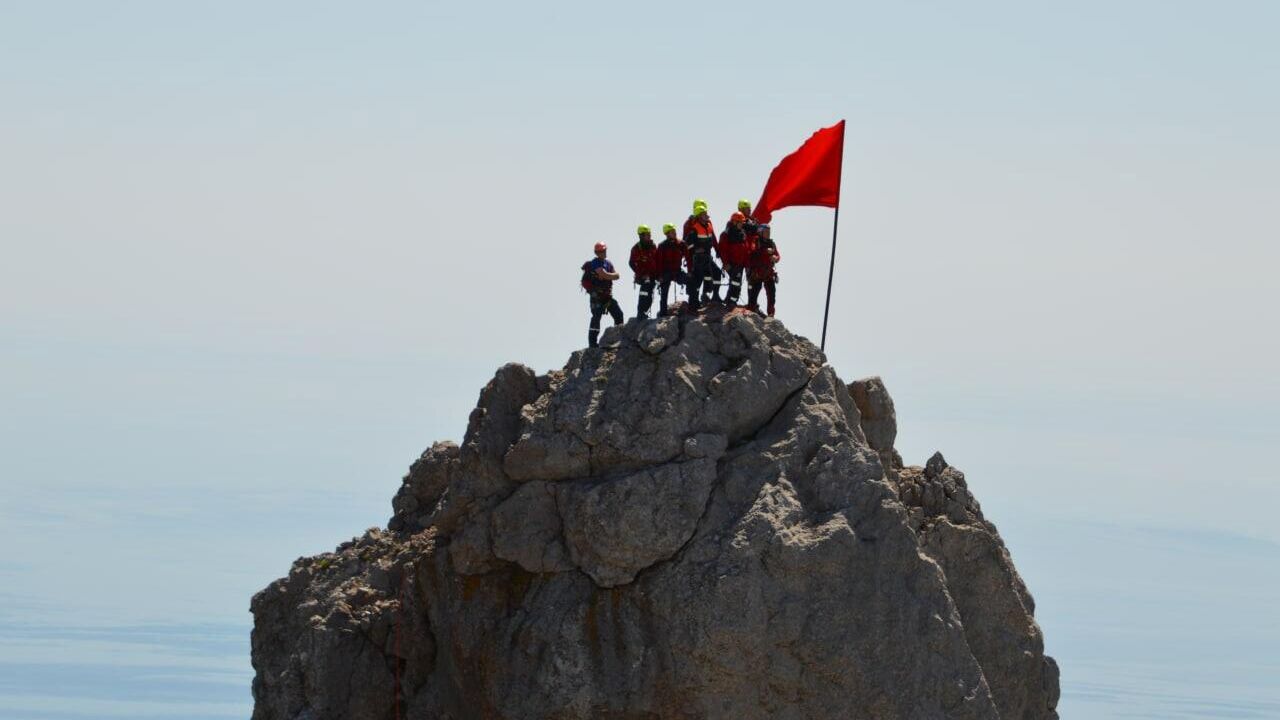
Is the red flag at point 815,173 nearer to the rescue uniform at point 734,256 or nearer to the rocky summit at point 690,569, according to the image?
the rescue uniform at point 734,256

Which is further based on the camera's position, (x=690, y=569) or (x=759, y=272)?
(x=759, y=272)

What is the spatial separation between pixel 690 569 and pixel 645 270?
6.53 m

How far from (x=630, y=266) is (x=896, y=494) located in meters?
6.68

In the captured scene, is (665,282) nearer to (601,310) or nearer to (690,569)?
(601,310)

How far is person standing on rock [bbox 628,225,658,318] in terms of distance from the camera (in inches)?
1748

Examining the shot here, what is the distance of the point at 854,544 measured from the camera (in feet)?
133

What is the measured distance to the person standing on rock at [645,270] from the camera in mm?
44406

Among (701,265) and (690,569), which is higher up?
(701,265)

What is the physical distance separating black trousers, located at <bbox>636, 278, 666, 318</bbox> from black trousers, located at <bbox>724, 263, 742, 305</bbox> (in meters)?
1.39

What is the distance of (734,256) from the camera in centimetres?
4403

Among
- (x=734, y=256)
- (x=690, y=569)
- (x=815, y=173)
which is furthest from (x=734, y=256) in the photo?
(x=690, y=569)

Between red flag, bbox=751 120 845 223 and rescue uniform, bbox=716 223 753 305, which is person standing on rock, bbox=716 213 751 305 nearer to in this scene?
rescue uniform, bbox=716 223 753 305

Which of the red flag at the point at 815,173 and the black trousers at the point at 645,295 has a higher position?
the red flag at the point at 815,173

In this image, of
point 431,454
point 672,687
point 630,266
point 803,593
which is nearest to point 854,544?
point 803,593
